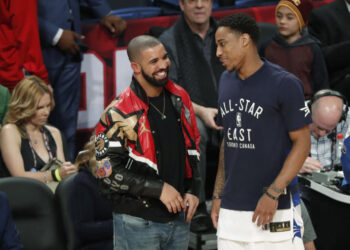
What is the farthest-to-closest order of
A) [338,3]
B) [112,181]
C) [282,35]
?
[338,3] < [282,35] < [112,181]

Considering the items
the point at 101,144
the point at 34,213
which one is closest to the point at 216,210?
the point at 101,144

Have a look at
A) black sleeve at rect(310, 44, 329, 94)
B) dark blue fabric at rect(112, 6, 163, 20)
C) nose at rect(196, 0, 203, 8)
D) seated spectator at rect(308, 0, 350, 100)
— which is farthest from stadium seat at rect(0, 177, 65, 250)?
seated spectator at rect(308, 0, 350, 100)

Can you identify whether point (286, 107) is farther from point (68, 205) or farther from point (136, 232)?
point (68, 205)

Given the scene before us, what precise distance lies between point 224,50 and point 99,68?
283 cm

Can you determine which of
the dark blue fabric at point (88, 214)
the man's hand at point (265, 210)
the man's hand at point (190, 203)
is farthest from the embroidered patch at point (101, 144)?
the dark blue fabric at point (88, 214)

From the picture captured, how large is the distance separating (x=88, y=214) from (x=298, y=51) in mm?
2250

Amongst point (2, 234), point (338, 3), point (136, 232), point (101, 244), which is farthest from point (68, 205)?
point (338, 3)

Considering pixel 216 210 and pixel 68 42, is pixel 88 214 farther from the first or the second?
pixel 68 42

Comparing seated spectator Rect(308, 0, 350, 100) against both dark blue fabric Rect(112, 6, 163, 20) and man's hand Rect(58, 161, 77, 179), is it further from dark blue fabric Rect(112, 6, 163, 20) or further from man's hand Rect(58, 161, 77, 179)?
man's hand Rect(58, 161, 77, 179)

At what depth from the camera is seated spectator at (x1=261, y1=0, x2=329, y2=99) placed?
16.5 ft

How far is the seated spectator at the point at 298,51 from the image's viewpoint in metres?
5.03

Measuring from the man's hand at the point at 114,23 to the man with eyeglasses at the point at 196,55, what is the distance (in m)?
0.55

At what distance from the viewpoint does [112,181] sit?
292cm

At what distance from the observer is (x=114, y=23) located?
17.9ft
